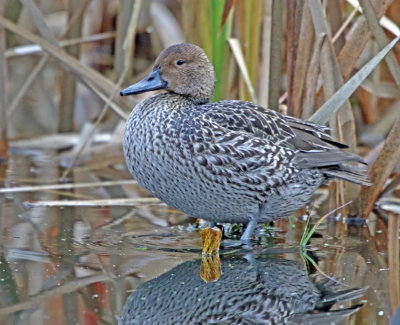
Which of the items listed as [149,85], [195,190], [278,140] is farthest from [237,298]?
[149,85]

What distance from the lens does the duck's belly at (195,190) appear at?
4.36 metres

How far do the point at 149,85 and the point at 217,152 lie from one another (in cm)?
Answer: 63

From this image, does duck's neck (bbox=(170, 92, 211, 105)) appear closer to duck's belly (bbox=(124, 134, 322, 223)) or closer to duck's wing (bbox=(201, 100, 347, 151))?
duck's wing (bbox=(201, 100, 347, 151))

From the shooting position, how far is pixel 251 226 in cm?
459

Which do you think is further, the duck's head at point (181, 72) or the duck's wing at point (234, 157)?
the duck's head at point (181, 72)

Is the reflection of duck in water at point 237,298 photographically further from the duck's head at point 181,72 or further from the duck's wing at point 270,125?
the duck's head at point 181,72

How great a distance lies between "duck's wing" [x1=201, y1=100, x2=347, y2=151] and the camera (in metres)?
4.57

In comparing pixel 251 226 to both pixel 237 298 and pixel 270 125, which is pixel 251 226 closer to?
pixel 270 125

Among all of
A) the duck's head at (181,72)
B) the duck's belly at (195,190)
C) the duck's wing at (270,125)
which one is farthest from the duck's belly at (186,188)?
the duck's head at (181,72)

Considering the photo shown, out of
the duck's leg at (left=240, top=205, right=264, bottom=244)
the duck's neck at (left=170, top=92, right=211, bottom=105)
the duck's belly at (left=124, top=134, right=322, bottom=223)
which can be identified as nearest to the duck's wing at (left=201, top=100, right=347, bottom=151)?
the duck's neck at (left=170, top=92, right=211, bottom=105)

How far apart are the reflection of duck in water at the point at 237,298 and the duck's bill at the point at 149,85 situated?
1091 mm

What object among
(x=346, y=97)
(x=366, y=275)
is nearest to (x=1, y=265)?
(x=366, y=275)


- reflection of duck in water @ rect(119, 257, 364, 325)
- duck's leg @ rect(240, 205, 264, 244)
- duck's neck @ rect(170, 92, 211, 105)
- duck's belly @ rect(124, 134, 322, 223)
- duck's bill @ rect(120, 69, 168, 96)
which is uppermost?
duck's bill @ rect(120, 69, 168, 96)

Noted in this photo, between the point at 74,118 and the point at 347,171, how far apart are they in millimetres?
3449
